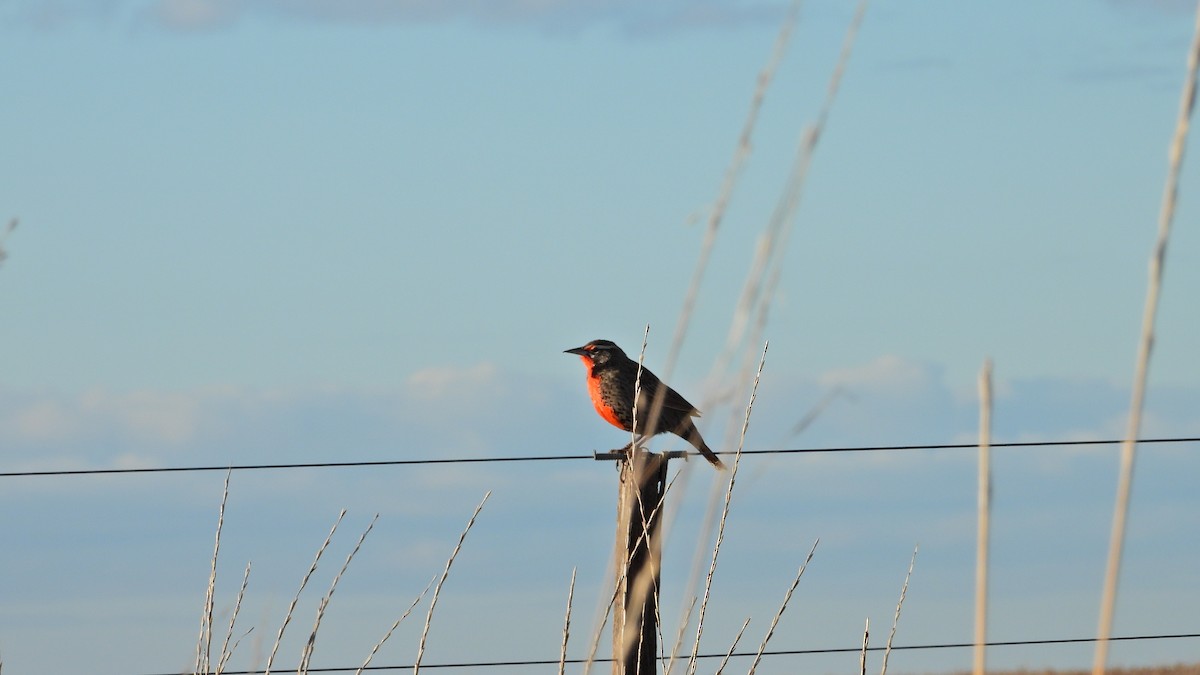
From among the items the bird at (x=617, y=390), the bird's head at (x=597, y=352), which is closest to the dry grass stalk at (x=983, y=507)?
the bird at (x=617, y=390)

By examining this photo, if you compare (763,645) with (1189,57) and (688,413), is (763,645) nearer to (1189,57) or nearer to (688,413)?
(1189,57)

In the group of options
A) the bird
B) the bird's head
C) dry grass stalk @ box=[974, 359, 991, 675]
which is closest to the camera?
dry grass stalk @ box=[974, 359, 991, 675]

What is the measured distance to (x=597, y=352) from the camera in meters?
7.87

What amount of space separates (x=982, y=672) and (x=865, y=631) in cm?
109

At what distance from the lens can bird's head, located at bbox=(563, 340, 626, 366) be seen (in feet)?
25.7

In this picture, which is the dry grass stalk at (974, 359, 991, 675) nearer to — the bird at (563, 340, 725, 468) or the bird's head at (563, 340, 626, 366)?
the bird at (563, 340, 725, 468)

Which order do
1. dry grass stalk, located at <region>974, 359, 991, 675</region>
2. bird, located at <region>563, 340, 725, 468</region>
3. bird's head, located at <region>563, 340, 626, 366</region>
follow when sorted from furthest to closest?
bird's head, located at <region>563, 340, 626, 366</region>
bird, located at <region>563, 340, 725, 468</region>
dry grass stalk, located at <region>974, 359, 991, 675</region>

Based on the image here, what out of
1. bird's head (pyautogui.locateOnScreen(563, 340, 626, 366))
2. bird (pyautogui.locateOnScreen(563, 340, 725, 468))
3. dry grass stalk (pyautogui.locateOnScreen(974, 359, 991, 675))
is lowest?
dry grass stalk (pyautogui.locateOnScreen(974, 359, 991, 675))

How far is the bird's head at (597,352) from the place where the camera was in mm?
7820

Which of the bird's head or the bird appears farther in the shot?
the bird's head

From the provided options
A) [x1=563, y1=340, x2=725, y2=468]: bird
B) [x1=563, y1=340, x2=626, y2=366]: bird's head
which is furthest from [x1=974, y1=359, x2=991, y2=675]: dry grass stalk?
[x1=563, y1=340, x2=626, y2=366]: bird's head

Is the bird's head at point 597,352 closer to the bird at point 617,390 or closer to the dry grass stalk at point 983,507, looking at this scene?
the bird at point 617,390

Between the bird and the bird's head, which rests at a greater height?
the bird's head

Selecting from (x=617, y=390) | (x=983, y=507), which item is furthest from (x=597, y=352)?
(x=983, y=507)
